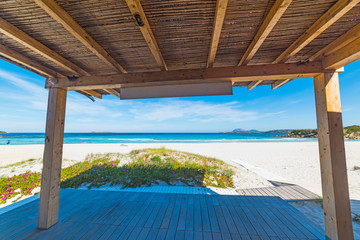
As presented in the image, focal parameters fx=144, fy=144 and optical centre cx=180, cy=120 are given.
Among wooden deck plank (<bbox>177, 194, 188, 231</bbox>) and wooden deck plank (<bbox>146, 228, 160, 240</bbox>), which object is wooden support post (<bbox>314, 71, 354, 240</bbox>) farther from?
wooden deck plank (<bbox>146, 228, 160, 240</bbox>)

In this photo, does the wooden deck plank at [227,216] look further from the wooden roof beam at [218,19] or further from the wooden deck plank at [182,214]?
the wooden roof beam at [218,19]

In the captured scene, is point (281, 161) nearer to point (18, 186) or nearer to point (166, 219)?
point (166, 219)

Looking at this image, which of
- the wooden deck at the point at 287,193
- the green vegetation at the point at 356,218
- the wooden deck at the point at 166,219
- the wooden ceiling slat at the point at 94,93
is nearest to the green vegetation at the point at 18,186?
the wooden deck at the point at 166,219

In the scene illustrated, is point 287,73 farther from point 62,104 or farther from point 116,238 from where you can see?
point 62,104

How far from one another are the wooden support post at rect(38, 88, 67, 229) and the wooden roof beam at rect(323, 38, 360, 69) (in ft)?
12.5

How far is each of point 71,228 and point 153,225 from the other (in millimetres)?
1197

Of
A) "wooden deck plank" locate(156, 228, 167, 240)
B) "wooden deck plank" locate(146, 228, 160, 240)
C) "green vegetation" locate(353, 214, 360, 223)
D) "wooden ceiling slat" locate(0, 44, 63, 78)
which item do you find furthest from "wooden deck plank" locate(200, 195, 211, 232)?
"wooden ceiling slat" locate(0, 44, 63, 78)

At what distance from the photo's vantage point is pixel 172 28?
143 centimetres

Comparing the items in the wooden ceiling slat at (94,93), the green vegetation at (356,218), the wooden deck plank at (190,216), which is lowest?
the green vegetation at (356,218)

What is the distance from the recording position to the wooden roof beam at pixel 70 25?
108cm

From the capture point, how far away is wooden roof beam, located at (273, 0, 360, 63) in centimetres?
110

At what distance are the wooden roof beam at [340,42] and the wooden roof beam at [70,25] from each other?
8.76ft

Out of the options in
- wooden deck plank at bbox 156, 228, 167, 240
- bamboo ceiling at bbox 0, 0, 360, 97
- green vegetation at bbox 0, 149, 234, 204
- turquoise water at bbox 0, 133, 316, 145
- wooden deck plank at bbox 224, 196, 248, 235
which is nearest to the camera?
bamboo ceiling at bbox 0, 0, 360, 97

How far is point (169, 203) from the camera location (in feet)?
9.42
